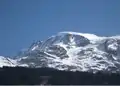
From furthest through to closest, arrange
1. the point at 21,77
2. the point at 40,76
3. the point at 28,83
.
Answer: the point at 40,76 → the point at 21,77 → the point at 28,83

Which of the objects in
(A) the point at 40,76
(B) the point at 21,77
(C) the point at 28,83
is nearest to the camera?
(C) the point at 28,83

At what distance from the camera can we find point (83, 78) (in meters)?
132

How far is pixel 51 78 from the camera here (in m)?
129

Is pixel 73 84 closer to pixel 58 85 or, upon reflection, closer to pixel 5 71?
pixel 58 85

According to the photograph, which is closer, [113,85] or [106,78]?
[113,85]

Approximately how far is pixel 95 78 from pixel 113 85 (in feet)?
38.6

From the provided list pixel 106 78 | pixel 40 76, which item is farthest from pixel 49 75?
pixel 106 78

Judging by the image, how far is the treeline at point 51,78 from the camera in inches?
4761

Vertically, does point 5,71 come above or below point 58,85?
above

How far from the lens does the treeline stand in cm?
12094

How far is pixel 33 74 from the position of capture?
13200 cm

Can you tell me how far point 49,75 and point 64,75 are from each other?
24.6 feet

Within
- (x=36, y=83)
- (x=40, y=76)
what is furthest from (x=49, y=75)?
(x=36, y=83)

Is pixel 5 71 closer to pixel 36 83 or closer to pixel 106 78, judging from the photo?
pixel 36 83
